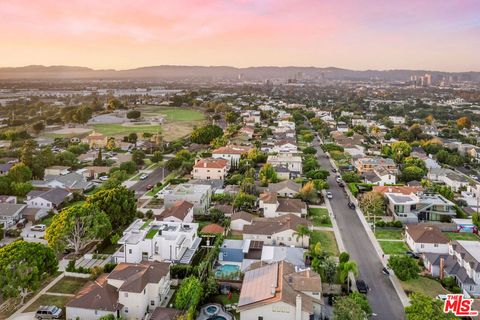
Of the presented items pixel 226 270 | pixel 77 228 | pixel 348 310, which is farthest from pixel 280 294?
pixel 77 228

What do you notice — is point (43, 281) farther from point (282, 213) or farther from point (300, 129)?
point (300, 129)

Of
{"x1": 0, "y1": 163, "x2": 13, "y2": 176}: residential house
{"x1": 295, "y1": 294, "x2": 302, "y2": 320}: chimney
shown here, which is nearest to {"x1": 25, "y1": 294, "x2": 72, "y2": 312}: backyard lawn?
{"x1": 295, "y1": 294, "x2": 302, "y2": 320}: chimney

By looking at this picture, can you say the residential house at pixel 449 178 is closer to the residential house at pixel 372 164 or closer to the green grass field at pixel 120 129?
the residential house at pixel 372 164

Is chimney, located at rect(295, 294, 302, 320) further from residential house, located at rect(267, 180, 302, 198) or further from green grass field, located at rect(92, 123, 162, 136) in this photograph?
green grass field, located at rect(92, 123, 162, 136)

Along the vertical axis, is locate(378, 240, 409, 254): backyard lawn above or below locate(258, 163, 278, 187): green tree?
below

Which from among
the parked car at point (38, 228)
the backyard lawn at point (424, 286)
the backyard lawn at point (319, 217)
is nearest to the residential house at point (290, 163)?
the backyard lawn at point (319, 217)
